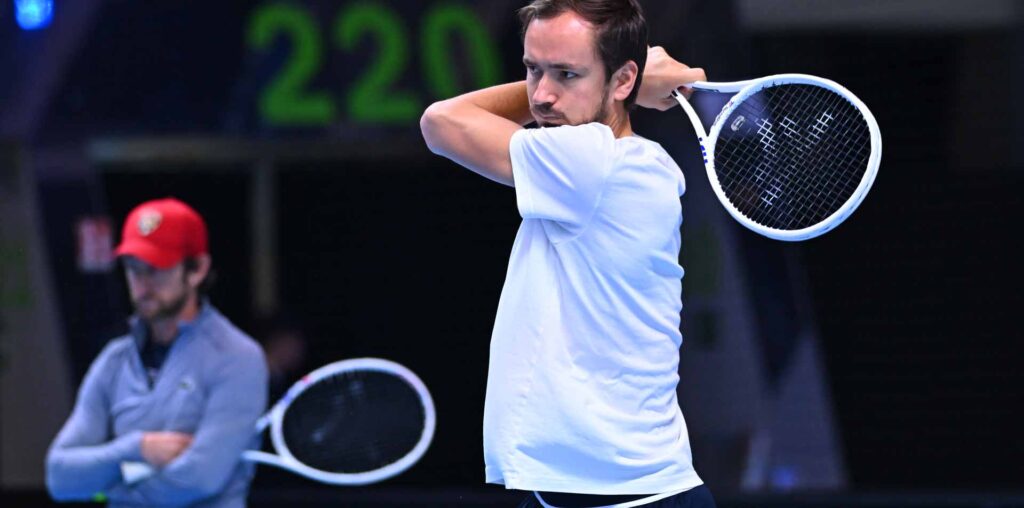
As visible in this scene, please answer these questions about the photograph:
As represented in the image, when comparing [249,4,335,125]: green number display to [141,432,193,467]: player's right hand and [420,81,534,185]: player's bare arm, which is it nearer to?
[141,432,193,467]: player's right hand

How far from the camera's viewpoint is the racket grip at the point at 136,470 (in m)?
3.84

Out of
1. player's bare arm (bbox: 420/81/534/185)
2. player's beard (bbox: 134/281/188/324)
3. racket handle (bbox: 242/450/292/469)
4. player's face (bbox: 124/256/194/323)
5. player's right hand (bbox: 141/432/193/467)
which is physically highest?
player's bare arm (bbox: 420/81/534/185)

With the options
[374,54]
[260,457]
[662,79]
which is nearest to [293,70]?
[374,54]

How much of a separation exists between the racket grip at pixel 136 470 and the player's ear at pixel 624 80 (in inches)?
67.7

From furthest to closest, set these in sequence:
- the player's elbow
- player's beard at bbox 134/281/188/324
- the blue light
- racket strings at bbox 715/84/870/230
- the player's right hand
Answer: the blue light, player's beard at bbox 134/281/188/324, the player's right hand, racket strings at bbox 715/84/870/230, the player's elbow

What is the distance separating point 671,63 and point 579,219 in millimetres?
394

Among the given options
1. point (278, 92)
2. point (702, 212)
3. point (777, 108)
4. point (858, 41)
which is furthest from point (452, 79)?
point (777, 108)

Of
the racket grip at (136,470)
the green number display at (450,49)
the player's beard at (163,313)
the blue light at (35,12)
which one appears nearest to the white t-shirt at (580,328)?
the racket grip at (136,470)

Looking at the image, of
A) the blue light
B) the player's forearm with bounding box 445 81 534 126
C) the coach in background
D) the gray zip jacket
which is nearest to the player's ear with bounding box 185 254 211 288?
the coach in background

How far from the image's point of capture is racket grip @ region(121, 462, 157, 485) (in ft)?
12.6

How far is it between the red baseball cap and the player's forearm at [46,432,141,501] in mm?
455

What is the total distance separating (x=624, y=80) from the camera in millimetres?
2619

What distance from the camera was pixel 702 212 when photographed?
6172mm

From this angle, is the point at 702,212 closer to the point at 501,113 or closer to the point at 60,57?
the point at 60,57
